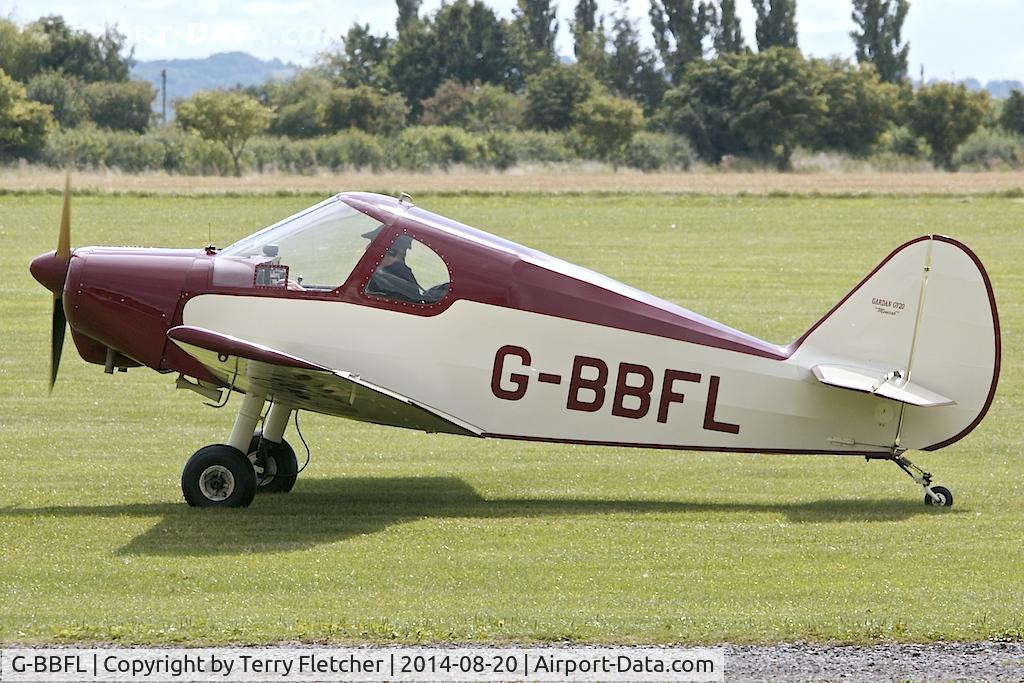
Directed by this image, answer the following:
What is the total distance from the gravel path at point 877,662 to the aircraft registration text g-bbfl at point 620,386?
332cm

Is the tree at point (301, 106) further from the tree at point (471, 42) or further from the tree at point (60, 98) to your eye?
the tree at point (60, 98)

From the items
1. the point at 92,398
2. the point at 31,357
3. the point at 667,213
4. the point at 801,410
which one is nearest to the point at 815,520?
the point at 801,410

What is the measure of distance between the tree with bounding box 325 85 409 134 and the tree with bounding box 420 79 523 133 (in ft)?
20.4

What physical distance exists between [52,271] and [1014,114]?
319ft

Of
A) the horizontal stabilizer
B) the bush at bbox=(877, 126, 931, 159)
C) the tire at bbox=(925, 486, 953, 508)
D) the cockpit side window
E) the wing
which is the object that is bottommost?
the tire at bbox=(925, 486, 953, 508)

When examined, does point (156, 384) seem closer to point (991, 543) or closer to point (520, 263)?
point (520, 263)

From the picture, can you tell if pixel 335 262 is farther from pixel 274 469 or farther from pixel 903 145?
pixel 903 145

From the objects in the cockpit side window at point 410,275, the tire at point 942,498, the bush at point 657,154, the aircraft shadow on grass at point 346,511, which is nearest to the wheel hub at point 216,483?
the aircraft shadow on grass at point 346,511

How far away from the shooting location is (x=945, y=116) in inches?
3691

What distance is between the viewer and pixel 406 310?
1060cm

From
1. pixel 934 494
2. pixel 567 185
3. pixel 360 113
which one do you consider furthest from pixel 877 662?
pixel 360 113

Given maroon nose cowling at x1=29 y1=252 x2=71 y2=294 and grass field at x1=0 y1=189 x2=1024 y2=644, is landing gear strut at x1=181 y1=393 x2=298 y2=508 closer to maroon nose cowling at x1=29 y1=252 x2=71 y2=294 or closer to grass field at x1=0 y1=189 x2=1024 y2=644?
grass field at x1=0 y1=189 x2=1024 y2=644

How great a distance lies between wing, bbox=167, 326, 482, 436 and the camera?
31.6 ft

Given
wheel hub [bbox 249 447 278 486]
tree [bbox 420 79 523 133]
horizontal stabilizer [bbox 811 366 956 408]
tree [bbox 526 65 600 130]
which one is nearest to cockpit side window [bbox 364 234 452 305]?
wheel hub [bbox 249 447 278 486]
